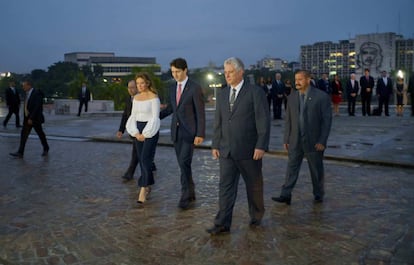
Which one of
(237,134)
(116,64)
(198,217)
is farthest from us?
(116,64)

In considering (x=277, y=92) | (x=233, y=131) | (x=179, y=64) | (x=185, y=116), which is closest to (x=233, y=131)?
(x=233, y=131)

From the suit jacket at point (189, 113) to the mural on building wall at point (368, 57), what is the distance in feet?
226

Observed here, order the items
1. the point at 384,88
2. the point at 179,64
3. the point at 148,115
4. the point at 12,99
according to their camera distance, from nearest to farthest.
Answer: the point at 179,64 < the point at 148,115 < the point at 12,99 < the point at 384,88

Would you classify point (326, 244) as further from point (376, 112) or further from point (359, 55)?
point (359, 55)

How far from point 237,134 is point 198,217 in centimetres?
137

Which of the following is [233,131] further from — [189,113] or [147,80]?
[147,80]

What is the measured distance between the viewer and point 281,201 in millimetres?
6551

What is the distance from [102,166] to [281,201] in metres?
4.56

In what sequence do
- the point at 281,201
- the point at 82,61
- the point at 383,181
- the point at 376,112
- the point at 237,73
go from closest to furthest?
the point at 237,73
the point at 281,201
the point at 383,181
the point at 376,112
the point at 82,61

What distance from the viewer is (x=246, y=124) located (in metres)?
5.16

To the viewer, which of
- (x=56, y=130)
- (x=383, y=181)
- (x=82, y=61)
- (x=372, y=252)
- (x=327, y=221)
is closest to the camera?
(x=372, y=252)

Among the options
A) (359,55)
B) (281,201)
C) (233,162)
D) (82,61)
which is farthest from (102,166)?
(82,61)

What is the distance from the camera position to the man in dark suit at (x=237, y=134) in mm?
5090

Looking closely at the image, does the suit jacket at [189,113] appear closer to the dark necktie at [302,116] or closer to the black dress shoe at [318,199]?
the dark necktie at [302,116]
